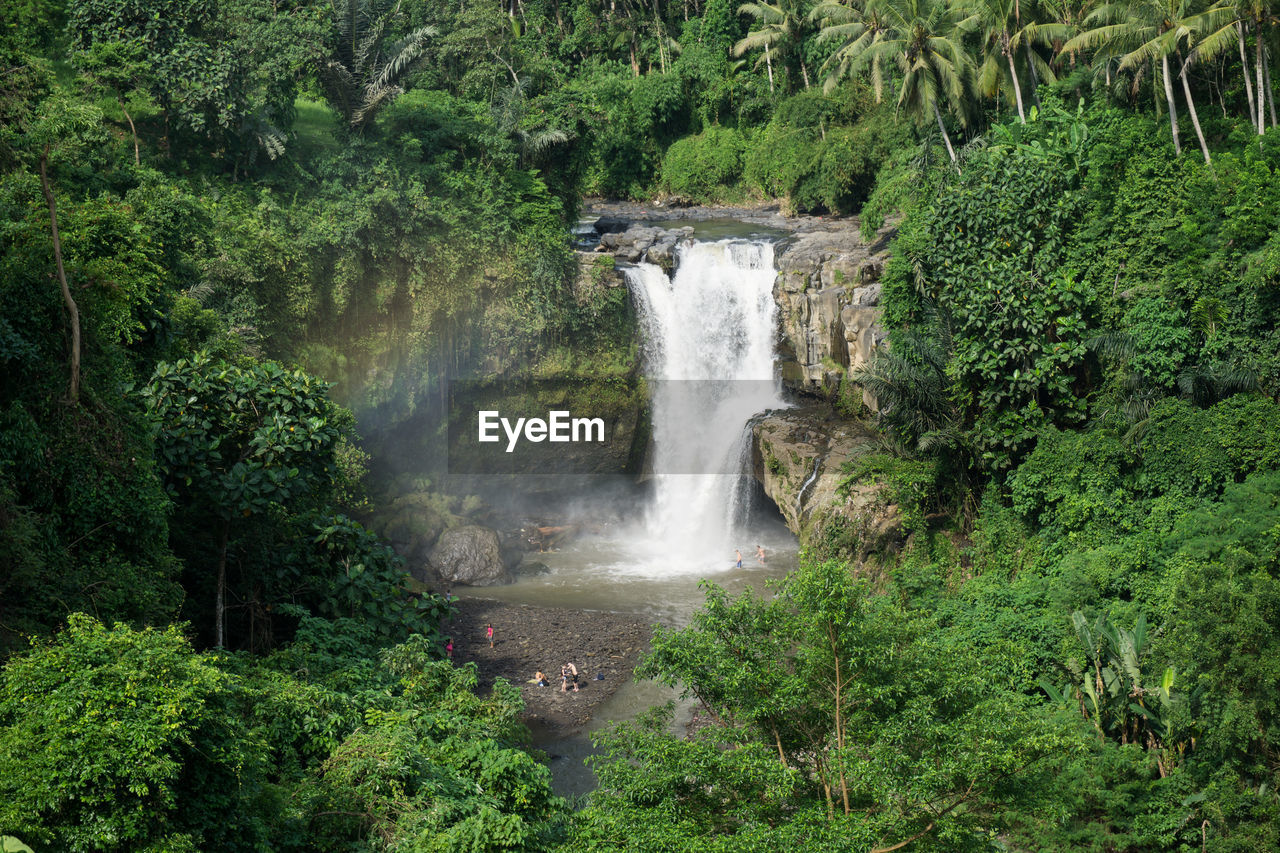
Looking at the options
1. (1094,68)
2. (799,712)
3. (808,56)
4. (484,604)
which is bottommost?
(484,604)

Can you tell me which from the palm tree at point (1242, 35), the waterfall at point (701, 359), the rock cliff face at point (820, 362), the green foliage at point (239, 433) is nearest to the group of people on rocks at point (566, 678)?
the rock cliff face at point (820, 362)

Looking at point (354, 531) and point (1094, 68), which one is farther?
point (1094, 68)

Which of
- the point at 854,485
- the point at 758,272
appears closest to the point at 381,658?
the point at 854,485

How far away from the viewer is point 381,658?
53.8 feet

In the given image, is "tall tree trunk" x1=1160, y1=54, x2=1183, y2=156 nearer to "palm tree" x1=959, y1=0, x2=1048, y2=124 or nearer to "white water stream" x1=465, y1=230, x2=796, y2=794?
"palm tree" x1=959, y1=0, x2=1048, y2=124

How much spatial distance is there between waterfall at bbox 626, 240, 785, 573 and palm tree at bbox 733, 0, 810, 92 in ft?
56.6

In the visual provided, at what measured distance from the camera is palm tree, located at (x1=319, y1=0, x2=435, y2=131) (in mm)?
29406

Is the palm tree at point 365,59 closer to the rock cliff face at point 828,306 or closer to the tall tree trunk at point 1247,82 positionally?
the rock cliff face at point 828,306

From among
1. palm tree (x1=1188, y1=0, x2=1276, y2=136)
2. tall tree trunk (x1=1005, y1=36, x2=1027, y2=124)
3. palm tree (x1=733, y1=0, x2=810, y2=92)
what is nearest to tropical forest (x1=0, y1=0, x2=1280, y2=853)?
palm tree (x1=1188, y1=0, x2=1276, y2=136)

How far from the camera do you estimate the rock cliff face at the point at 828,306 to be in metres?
28.6

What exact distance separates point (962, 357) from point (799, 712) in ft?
45.1

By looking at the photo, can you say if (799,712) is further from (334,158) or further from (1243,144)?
(334,158)

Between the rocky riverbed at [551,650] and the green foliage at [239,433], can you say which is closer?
the green foliage at [239,433]

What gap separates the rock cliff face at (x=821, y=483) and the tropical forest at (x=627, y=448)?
5.1 inches
